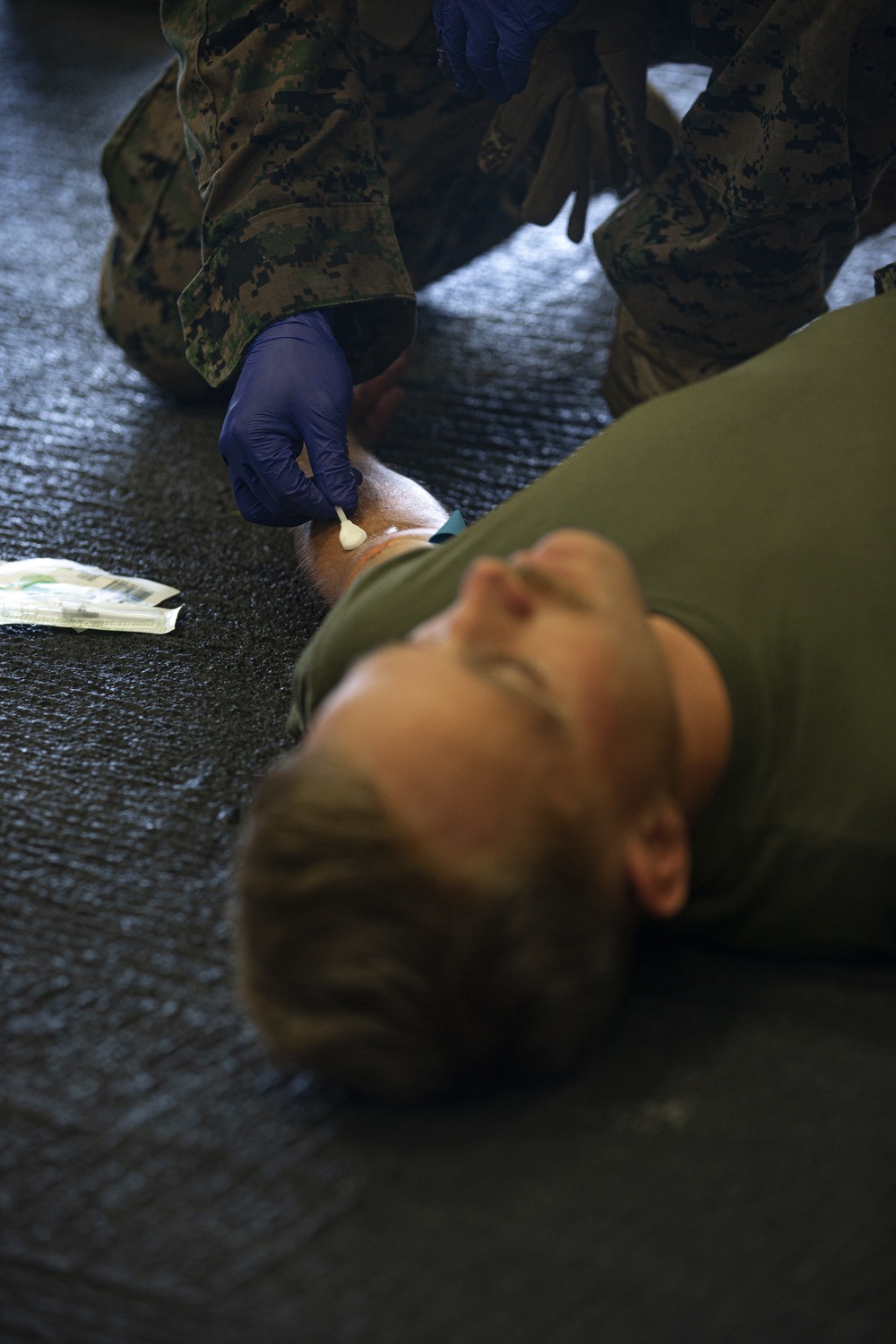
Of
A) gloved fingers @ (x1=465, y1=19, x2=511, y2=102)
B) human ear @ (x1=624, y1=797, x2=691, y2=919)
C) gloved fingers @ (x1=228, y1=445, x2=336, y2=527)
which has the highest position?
gloved fingers @ (x1=465, y1=19, x2=511, y2=102)

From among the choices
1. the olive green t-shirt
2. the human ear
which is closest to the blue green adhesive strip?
the olive green t-shirt

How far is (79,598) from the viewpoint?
123cm

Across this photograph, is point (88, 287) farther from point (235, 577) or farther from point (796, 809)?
point (796, 809)

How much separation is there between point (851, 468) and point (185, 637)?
0.70 meters

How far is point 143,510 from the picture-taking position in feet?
4.63

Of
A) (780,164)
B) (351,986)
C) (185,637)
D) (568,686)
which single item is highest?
(780,164)

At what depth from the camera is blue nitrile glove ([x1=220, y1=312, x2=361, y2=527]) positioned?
119 cm

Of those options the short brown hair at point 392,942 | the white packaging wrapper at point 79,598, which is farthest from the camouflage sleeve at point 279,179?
the short brown hair at point 392,942

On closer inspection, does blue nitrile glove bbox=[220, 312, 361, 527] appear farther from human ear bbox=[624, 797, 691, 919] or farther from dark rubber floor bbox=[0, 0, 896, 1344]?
human ear bbox=[624, 797, 691, 919]

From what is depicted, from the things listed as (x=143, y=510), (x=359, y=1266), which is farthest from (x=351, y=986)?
(x=143, y=510)

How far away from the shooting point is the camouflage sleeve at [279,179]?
4.20ft

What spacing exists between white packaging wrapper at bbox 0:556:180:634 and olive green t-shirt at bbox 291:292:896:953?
36cm

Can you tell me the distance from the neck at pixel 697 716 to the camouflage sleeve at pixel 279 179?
0.70 metres

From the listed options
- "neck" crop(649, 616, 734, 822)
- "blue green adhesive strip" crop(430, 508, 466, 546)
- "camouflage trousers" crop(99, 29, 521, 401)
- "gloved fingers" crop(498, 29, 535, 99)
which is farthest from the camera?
"camouflage trousers" crop(99, 29, 521, 401)
